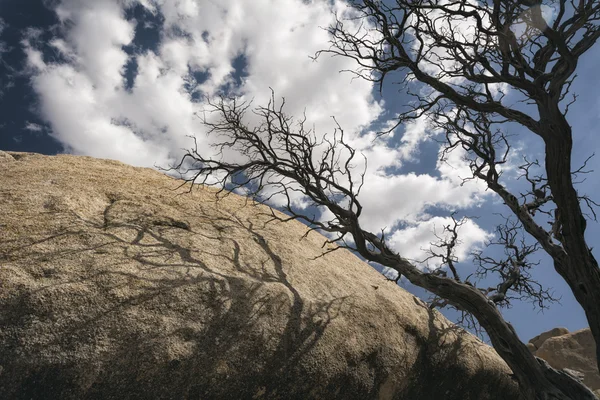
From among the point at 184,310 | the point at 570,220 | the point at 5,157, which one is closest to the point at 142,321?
the point at 184,310

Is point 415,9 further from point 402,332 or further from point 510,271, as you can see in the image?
point 510,271

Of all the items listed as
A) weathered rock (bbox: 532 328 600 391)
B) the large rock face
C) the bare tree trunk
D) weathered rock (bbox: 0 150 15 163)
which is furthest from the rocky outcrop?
weathered rock (bbox: 0 150 15 163)

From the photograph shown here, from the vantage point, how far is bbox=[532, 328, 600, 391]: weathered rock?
20094 millimetres

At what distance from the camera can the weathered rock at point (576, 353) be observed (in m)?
20.1

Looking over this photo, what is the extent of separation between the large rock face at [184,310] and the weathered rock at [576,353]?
40.6ft

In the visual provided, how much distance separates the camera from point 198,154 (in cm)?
1018

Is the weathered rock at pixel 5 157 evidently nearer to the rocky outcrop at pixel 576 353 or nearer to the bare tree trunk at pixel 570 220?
the bare tree trunk at pixel 570 220

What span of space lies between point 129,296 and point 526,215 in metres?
8.98

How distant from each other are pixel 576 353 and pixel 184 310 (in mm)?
21704

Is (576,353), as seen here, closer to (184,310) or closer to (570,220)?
(570,220)

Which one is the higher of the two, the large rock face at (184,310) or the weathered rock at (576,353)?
the weathered rock at (576,353)

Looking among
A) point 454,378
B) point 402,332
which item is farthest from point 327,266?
point 454,378

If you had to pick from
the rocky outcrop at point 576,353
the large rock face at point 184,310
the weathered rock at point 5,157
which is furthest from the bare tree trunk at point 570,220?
the rocky outcrop at point 576,353

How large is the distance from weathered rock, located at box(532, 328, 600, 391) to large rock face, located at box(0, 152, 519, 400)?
12.4m
